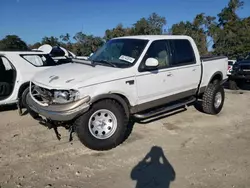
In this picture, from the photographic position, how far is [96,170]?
4.11m

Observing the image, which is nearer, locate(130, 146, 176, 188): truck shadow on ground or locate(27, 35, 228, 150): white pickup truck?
locate(130, 146, 176, 188): truck shadow on ground

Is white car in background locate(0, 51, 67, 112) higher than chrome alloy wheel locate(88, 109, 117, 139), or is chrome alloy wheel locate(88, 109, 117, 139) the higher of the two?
white car in background locate(0, 51, 67, 112)

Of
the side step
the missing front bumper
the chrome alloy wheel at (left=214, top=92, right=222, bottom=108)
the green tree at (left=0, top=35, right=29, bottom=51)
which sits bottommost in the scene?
the chrome alloy wheel at (left=214, top=92, right=222, bottom=108)

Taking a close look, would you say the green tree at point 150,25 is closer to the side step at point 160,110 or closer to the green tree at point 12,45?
the green tree at point 12,45

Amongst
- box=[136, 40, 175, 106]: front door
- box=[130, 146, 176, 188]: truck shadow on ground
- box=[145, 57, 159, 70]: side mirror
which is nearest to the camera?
box=[130, 146, 176, 188]: truck shadow on ground

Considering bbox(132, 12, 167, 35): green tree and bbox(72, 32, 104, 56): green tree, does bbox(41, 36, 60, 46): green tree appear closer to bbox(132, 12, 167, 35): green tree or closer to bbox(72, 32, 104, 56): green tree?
bbox(72, 32, 104, 56): green tree

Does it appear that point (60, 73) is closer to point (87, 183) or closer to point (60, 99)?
point (60, 99)

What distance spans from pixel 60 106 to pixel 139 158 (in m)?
1.52

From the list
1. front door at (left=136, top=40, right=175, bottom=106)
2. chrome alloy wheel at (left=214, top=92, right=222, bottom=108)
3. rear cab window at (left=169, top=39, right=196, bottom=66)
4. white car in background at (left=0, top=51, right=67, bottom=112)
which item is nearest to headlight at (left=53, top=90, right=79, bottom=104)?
front door at (left=136, top=40, right=175, bottom=106)

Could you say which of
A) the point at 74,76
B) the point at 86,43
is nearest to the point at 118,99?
the point at 74,76

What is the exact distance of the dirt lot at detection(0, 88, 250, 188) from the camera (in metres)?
3.80

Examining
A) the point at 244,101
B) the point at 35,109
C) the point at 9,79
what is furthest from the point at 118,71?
the point at 244,101

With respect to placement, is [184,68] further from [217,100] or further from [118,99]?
[118,99]

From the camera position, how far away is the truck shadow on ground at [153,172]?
3742 millimetres
